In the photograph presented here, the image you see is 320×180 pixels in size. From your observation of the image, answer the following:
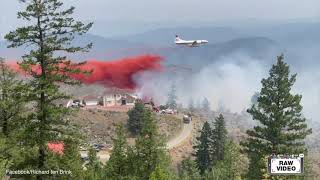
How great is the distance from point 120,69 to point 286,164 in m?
70.3

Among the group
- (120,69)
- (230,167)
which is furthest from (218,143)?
(120,69)

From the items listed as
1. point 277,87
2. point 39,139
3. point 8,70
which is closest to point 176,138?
point 277,87

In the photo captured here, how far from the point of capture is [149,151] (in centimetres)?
5488

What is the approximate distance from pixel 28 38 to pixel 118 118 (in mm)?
135289

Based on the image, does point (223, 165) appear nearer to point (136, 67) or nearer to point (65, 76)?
point (136, 67)

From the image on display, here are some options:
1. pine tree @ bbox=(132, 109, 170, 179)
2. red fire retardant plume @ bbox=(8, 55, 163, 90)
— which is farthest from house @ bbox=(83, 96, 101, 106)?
pine tree @ bbox=(132, 109, 170, 179)

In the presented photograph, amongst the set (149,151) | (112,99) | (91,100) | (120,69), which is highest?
(120,69)

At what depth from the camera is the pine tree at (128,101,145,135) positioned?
498 ft

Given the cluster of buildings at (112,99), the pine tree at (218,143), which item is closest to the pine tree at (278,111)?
the pine tree at (218,143)

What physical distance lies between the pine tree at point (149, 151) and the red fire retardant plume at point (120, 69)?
2764 centimetres

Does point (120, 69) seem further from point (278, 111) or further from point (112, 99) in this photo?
point (112, 99)

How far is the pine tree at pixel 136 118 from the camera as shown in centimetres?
15188

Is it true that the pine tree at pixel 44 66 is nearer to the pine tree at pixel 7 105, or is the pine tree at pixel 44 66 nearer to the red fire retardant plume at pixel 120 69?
the pine tree at pixel 7 105

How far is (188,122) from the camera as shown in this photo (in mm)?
186500
